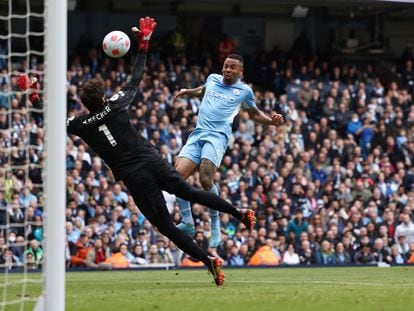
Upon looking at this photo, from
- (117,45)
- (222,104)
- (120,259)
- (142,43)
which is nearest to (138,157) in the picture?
(142,43)

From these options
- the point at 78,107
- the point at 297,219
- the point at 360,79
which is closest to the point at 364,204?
the point at 297,219

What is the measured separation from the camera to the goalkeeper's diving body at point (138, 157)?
12.5 meters

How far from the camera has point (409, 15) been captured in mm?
36594

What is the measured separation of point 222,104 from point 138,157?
120 inches

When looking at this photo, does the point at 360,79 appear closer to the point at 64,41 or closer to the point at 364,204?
the point at 364,204

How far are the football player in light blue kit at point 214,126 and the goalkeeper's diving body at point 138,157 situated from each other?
1974mm

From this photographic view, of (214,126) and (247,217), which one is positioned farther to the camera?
(214,126)

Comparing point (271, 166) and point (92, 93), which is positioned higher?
point (92, 93)

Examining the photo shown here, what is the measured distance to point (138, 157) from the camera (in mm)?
12766

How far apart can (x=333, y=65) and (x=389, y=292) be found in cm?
2284

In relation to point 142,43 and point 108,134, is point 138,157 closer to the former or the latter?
point 108,134

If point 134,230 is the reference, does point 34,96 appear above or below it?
above

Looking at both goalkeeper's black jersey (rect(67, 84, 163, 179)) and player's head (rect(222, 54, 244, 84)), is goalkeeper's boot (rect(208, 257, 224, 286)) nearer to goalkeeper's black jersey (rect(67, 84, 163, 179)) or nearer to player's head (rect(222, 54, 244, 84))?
goalkeeper's black jersey (rect(67, 84, 163, 179))

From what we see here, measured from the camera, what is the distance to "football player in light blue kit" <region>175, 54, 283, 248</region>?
49.4 feet
